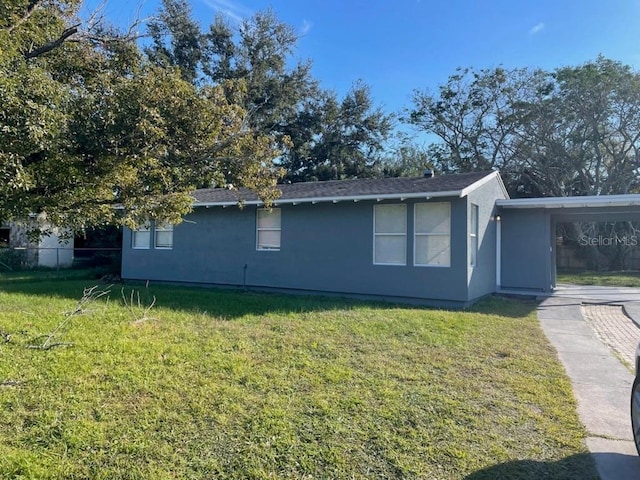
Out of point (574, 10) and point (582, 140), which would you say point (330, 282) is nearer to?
point (574, 10)

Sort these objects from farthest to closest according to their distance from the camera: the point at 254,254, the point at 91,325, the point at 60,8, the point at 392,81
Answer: the point at 392,81, the point at 254,254, the point at 91,325, the point at 60,8

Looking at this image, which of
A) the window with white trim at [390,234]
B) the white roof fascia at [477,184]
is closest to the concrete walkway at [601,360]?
the white roof fascia at [477,184]

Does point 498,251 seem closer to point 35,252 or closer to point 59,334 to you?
point 59,334

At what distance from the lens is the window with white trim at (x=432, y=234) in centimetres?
1033

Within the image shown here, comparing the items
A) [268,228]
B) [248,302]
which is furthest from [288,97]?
[248,302]

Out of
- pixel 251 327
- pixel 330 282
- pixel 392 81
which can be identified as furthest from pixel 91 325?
pixel 392 81

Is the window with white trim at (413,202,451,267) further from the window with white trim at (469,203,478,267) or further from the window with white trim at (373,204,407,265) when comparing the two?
the window with white trim at (469,203,478,267)

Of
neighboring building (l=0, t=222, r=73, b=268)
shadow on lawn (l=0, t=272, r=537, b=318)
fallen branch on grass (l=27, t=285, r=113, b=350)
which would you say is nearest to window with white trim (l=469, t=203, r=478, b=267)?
shadow on lawn (l=0, t=272, r=537, b=318)

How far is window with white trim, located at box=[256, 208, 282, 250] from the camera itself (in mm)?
12492

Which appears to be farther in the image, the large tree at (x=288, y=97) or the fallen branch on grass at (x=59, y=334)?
the large tree at (x=288, y=97)

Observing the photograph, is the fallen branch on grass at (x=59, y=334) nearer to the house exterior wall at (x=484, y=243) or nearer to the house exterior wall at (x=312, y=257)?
the house exterior wall at (x=312, y=257)

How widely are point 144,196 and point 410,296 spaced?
285 inches

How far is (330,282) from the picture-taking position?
11.6m

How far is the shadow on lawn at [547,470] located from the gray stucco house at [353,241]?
6692 millimetres
